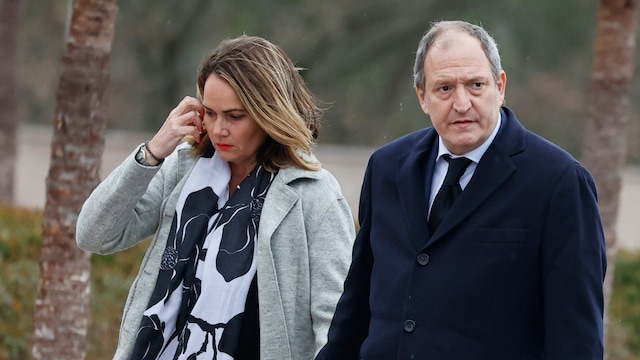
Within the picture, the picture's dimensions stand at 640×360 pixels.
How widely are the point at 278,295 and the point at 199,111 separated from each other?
714 millimetres

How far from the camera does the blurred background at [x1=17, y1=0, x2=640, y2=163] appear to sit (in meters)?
23.8

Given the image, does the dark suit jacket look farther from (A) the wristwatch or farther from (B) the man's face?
(A) the wristwatch

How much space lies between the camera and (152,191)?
393cm

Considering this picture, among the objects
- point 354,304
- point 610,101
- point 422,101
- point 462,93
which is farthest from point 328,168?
point 462,93

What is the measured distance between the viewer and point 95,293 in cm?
821

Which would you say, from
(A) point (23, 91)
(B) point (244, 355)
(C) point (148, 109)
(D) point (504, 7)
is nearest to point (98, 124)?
(B) point (244, 355)

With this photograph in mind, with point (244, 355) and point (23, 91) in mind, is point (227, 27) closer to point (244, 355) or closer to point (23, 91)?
point (23, 91)

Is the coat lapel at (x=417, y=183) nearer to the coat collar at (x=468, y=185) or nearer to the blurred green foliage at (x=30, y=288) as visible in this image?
the coat collar at (x=468, y=185)

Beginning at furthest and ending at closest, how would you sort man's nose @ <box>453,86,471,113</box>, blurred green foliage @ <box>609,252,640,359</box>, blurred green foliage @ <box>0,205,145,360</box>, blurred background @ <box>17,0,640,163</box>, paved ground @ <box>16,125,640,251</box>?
blurred background @ <box>17,0,640,163</box>
paved ground @ <box>16,125,640,251</box>
blurred green foliage @ <box>609,252,640,359</box>
blurred green foliage @ <box>0,205,145,360</box>
man's nose @ <box>453,86,471,113</box>

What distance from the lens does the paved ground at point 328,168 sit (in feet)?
55.4

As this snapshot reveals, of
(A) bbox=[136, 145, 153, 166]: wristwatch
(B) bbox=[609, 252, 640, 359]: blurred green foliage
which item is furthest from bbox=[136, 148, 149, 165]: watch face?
(B) bbox=[609, 252, 640, 359]: blurred green foliage

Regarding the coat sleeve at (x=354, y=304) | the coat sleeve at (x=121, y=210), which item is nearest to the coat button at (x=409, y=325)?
the coat sleeve at (x=354, y=304)

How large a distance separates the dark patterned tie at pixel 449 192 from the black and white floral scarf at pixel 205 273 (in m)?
0.74

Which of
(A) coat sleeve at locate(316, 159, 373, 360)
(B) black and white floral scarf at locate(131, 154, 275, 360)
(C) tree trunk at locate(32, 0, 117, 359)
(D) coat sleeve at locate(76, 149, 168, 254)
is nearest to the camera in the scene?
(A) coat sleeve at locate(316, 159, 373, 360)
